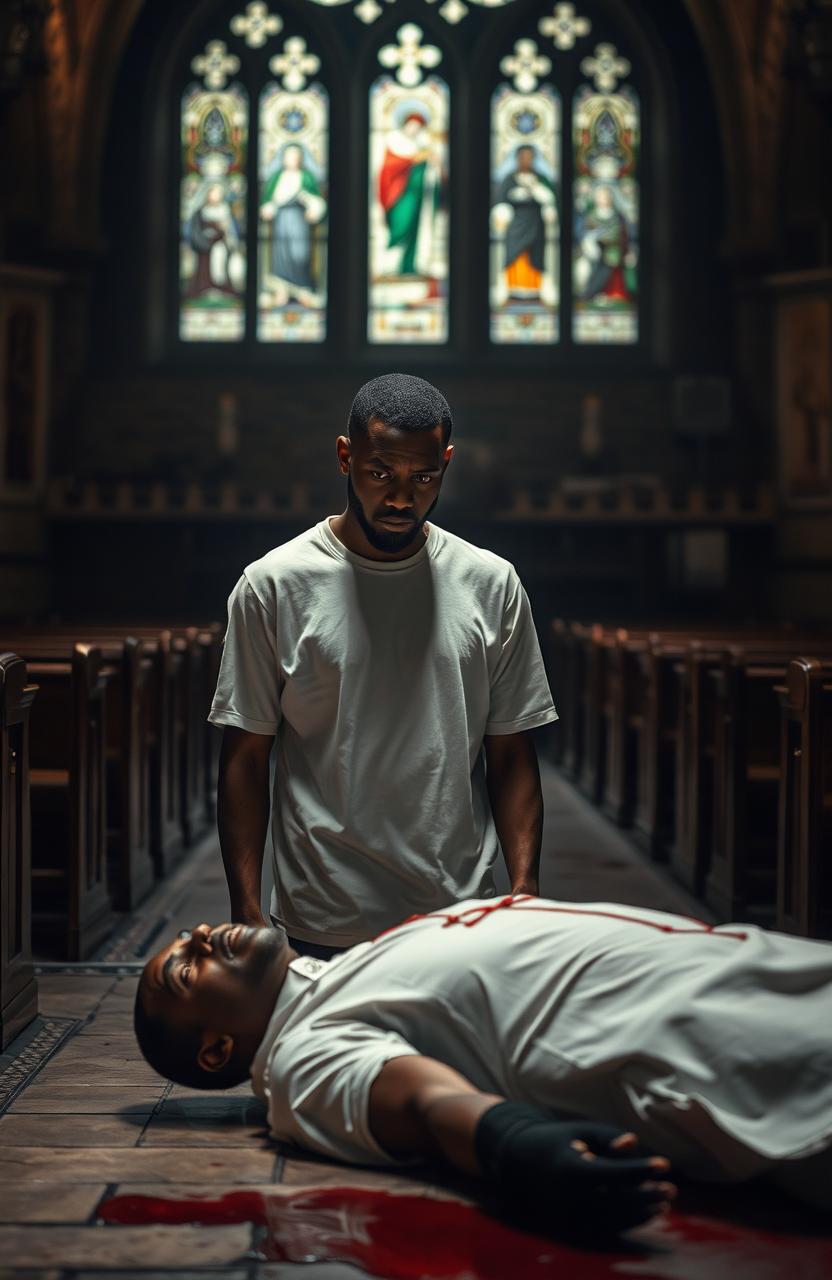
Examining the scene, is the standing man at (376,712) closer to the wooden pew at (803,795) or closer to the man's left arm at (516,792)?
the man's left arm at (516,792)

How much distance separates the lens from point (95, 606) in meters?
13.0

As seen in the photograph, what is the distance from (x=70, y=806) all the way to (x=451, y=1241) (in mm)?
2898

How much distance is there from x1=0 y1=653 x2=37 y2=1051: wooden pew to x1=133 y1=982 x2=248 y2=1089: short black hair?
1.14 metres

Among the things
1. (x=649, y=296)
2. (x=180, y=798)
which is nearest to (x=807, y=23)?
(x=649, y=296)

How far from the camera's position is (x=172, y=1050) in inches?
100

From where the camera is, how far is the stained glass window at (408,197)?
46.1 feet

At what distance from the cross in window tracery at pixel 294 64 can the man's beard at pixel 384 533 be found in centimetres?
1218

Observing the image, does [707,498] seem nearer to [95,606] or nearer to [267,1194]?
[95,606]

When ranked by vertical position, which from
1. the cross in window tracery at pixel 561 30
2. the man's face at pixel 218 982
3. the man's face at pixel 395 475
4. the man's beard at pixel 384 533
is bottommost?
the man's face at pixel 218 982

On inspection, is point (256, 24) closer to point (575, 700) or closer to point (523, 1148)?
point (575, 700)

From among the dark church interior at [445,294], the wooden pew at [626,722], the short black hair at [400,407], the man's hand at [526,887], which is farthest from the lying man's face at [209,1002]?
the dark church interior at [445,294]

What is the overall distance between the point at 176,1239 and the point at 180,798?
15.9 feet

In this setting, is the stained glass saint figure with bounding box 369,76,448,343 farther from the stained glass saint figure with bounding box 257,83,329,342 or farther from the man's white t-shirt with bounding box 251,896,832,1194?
the man's white t-shirt with bounding box 251,896,832,1194

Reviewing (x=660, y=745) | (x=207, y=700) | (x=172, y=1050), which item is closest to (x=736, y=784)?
(x=660, y=745)
